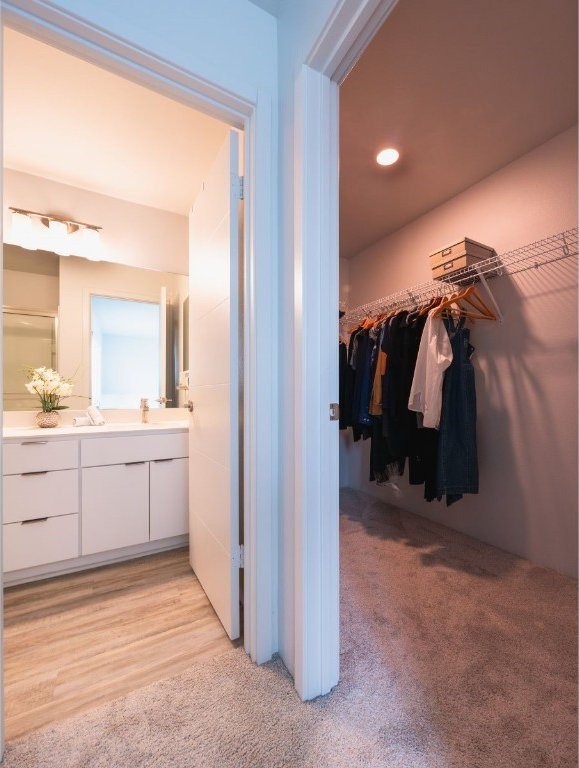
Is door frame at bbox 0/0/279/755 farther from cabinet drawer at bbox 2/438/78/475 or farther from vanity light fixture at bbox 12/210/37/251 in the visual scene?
vanity light fixture at bbox 12/210/37/251

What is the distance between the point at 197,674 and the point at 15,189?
9.32ft

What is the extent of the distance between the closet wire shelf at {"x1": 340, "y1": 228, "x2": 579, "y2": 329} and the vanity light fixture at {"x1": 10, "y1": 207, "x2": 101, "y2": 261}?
7.12 ft

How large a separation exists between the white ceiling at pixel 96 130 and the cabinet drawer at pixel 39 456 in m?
1.71

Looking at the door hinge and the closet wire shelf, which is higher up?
the closet wire shelf

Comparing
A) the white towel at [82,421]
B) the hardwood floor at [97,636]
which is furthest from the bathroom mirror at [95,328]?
the hardwood floor at [97,636]

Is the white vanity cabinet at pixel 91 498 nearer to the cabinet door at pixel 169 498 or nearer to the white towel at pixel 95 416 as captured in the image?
the cabinet door at pixel 169 498

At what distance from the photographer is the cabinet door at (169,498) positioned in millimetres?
1970

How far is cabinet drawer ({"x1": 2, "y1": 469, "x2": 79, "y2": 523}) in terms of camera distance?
1622mm

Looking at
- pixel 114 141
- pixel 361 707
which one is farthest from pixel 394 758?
pixel 114 141

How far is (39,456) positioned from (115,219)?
1725 millimetres

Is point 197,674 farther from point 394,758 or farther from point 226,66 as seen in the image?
point 226,66

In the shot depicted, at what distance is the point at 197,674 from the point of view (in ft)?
3.74

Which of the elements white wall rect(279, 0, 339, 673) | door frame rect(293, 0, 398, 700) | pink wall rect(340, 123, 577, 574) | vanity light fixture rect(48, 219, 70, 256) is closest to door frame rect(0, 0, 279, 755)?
white wall rect(279, 0, 339, 673)

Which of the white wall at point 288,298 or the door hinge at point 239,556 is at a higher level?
the white wall at point 288,298
